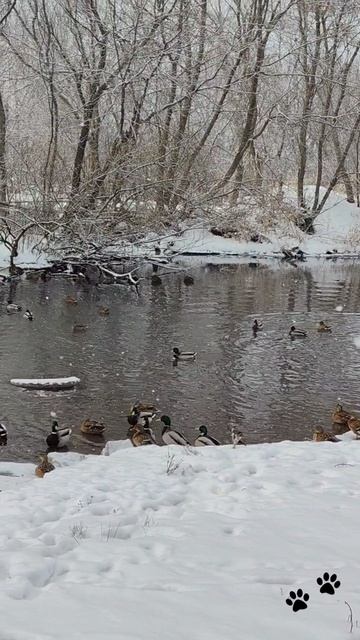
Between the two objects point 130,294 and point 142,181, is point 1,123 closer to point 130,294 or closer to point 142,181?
point 142,181

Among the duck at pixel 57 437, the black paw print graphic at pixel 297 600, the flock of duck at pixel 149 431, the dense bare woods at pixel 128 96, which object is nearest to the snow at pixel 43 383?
the flock of duck at pixel 149 431

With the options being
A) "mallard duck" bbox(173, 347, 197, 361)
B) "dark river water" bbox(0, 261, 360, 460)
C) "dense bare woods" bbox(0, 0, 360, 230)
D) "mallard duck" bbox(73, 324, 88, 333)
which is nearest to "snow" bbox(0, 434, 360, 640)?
"dark river water" bbox(0, 261, 360, 460)

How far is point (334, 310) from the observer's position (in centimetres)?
1866

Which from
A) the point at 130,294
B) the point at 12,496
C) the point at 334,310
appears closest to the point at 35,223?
the point at 130,294

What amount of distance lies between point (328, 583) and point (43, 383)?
25.3 feet

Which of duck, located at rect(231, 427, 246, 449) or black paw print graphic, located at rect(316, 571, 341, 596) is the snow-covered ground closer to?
duck, located at rect(231, 427, 246, 449)

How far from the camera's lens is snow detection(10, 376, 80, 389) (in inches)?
420

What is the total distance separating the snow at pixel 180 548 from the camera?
3.19 m

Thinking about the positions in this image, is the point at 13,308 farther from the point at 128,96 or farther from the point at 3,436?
the point at 128,96

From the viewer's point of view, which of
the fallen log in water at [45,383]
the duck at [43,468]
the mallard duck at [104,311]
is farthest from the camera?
the mallard duck at [104,311]

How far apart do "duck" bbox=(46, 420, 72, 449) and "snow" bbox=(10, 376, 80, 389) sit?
2.13 meters

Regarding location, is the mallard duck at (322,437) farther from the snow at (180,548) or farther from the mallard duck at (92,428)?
the mallard duck at (92,428)

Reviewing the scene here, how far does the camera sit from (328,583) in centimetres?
366

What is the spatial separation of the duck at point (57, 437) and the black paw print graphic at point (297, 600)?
5.24 meters
